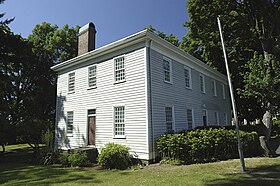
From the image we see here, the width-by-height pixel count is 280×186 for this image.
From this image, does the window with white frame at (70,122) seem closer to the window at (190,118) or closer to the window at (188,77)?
the window at (190,118)

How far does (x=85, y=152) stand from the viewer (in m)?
11.2

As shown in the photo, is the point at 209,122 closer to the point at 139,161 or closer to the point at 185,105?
the point at 185,105

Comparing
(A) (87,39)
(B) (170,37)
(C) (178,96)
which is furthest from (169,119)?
(B) (170,37)

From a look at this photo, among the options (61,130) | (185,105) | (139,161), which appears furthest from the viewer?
(61,130)

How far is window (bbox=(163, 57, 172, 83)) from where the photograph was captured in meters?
12.5

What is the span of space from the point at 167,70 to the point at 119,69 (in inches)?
124

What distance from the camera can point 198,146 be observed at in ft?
31.5

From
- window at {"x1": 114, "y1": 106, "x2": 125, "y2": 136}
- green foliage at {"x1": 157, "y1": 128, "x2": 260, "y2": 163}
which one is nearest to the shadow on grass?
green foliage at {"x1": 157, "y1": 128, "x2": 260, "y2": 163}

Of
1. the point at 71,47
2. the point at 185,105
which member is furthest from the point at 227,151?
the point at 71,47

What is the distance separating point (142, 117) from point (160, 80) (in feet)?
8.73

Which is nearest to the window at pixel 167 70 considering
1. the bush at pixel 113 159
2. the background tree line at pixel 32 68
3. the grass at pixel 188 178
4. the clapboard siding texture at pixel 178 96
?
the clapboard siding texture at pixel 178 96

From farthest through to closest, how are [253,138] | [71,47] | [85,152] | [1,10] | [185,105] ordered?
[71,47], [1,10], [185,105], [253,138], [85,152]

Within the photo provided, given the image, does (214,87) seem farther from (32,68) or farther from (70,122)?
(32,68)

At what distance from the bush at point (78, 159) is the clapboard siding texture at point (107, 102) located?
162 centimetres
